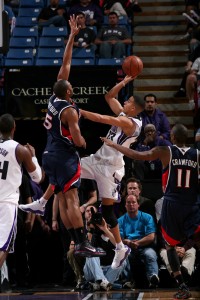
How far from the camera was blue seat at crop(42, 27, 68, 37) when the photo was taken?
15.9 meters

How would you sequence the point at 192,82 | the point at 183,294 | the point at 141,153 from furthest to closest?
the point at 192,82 → the point at 183,294 → the point at 141,153

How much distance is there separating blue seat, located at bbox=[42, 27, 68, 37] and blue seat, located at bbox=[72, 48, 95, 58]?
0.73 meters

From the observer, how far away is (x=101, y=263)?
11781mm

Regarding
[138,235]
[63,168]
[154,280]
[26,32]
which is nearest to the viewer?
[63,168]

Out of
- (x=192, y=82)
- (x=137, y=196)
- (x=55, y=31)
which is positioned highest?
(x=55, y=31)

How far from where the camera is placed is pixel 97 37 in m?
15.8

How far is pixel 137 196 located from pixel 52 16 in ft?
20.7

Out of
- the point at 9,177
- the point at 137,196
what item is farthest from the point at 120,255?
the point at 9,177

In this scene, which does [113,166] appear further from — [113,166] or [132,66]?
[132,66]

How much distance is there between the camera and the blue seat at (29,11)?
17.0 meters


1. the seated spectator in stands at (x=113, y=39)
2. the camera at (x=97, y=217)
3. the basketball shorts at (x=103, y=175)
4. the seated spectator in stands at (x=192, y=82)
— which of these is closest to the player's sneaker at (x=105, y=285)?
the camera at (x=97, y=217)

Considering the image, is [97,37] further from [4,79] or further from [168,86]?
[4,79]

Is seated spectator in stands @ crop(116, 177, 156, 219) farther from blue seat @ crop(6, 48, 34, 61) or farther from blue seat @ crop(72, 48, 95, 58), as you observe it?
blue seat @ crop(6, 48, 34, 61)

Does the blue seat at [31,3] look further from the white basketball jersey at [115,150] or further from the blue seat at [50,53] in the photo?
the white basketball jersey at [115,150]
